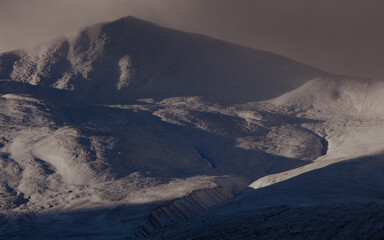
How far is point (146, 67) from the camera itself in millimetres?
40438

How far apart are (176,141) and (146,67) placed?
13.3 m

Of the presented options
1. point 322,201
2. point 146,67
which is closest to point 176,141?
point 146,67

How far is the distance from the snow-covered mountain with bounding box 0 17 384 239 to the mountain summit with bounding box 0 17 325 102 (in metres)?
0.14

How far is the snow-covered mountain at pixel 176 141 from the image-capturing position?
16234 millimetres

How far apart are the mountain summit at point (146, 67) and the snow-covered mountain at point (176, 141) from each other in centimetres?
14

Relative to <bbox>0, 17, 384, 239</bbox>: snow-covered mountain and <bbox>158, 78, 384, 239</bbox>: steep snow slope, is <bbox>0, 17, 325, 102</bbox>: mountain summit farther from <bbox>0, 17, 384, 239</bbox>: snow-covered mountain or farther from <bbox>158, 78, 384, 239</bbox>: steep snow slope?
<bbox>158, 78, 384, 239</bbox>: steep snow slope

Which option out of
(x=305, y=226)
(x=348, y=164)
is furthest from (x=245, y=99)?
(x=305, y=226)

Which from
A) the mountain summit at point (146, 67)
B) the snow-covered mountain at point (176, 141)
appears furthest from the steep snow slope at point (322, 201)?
the mountain summit at point (146, 67)

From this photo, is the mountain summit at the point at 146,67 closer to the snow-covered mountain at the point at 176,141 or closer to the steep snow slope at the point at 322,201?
the snow-covered mountain at the point at 176,141

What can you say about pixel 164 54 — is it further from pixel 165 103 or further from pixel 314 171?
pixel 314 171

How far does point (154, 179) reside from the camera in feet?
75.8

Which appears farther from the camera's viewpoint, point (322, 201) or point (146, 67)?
point (146, 67)

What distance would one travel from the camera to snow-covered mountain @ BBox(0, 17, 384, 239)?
639 inches

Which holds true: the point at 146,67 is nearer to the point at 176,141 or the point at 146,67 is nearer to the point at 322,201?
the point at 176,141
